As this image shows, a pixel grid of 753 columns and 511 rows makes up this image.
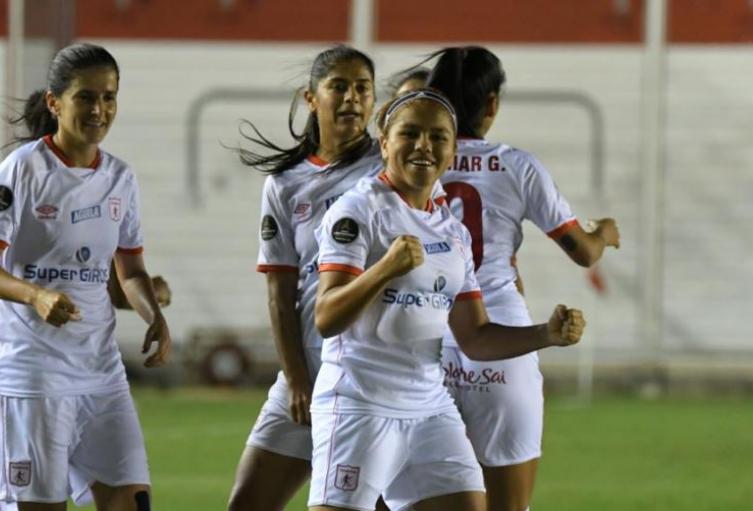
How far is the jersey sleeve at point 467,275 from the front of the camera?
602 centimetres

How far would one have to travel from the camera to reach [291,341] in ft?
21.7

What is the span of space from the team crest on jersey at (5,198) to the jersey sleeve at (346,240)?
132cm

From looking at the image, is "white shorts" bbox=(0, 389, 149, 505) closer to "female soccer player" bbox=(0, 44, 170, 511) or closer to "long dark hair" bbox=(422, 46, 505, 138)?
"female soccer player" bbox=(0, 44, 170, 511)

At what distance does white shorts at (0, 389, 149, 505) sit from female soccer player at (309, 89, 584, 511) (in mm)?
1059

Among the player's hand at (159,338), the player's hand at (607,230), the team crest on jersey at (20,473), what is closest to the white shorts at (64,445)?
the team crest on jersey at (20,473)

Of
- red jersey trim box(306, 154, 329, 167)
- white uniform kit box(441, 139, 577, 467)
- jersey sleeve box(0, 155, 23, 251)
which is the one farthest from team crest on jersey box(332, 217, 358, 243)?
jersey sleeve box(0, 155, 23, 251)

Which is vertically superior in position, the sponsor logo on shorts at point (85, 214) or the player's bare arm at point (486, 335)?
→ the sponsor logo on shorts at point (85, 214)

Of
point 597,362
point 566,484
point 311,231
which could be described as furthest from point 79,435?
point 597,362

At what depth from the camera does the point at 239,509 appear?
6.80m

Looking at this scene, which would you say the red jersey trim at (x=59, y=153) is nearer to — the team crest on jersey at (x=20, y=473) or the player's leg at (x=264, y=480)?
the team crest on jersey at (x=20, y=473)

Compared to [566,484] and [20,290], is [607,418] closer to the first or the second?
[566,484]

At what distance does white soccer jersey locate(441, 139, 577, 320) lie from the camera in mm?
6875

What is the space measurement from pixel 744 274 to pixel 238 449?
8.70m

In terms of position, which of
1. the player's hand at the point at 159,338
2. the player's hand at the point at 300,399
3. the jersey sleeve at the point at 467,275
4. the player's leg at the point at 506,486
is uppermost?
the jersey sleeve at the point at 467,275
